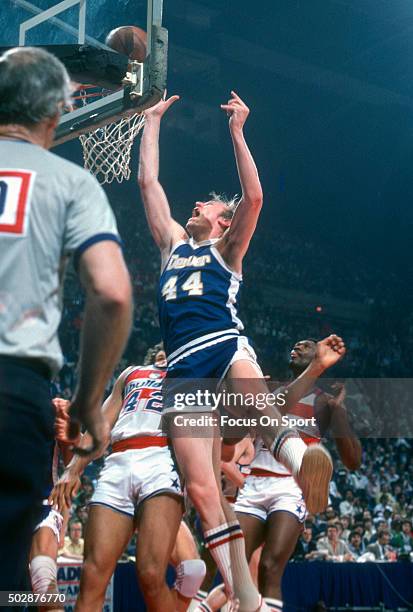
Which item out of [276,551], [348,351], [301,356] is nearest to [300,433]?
[301,356]

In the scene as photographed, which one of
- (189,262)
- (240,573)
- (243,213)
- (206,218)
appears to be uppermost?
(206,218)

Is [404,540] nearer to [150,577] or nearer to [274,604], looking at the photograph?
[274,604]

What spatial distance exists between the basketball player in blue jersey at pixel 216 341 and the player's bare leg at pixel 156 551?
0.69 metres

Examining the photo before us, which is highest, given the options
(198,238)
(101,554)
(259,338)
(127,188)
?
(127,188)

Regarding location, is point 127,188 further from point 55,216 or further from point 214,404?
point 55,216

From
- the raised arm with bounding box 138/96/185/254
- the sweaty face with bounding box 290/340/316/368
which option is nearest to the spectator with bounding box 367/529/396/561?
the sweaty face with bounding box 290/340/316/368

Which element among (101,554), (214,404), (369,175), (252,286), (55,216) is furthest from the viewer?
(369,175)

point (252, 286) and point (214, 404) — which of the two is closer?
point (214, 404)

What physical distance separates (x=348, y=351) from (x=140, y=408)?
1822cm

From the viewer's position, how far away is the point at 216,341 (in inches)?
197

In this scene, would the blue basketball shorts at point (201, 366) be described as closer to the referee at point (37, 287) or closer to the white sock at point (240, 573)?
the white sock at point (240, 573)

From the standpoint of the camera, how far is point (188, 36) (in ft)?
71.2

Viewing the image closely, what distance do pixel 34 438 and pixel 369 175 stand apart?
2438cm

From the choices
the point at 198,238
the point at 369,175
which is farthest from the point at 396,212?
the point at 198,238
